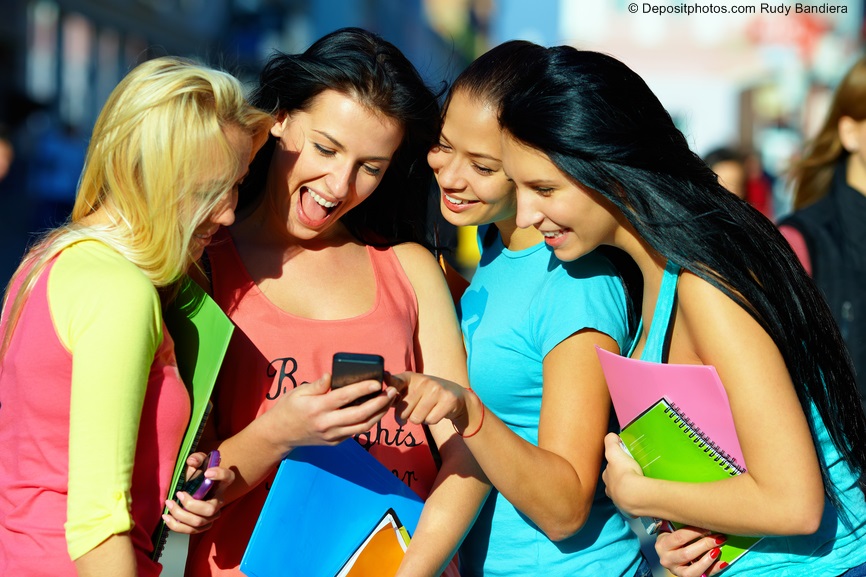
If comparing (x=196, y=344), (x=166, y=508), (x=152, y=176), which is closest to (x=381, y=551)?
(x=166, y=508)

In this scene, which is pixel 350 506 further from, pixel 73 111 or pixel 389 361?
pixel 73 111

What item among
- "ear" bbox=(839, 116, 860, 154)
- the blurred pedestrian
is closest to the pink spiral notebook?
the blurred pedestrian

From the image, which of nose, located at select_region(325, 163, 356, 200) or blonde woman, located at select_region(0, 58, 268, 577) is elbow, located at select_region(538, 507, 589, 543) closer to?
blonde woman, located at select_region(0, 58, 268, 577)

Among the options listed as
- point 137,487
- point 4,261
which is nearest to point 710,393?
point 137,487

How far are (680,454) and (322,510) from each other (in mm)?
764

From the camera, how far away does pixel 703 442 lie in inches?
83.8

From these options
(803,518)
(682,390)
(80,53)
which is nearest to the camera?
(803,518)

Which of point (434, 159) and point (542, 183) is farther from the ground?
point (542, 183)

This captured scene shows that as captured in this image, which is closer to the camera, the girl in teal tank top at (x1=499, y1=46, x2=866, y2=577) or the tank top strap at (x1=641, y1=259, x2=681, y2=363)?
the girl in teal tank top at (x1=499, y1=46, x2=866, y2=577)

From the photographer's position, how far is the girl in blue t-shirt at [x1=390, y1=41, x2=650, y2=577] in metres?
2.18

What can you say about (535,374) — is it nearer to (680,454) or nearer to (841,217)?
(680,454)

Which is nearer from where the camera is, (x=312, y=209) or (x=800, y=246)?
(x=312, y=209)

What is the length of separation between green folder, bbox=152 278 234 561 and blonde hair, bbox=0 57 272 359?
0.10 meters

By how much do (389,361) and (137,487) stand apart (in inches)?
24.5
